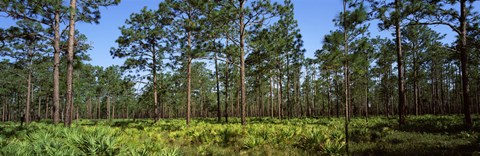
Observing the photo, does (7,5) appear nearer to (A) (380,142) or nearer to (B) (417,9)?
(A) (380,142)

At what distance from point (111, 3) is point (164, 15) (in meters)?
7.56

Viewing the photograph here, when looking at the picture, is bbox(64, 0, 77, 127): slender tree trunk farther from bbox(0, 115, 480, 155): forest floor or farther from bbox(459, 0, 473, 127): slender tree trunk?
bbox(459, 0, 473, 127): slender tree trunk

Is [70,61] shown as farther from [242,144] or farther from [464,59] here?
[464,59]

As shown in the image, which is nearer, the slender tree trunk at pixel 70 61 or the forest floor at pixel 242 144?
the forest floor at pixel 242 144

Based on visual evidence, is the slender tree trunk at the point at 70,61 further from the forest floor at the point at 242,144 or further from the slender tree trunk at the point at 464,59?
the slender tree trunk at the point at 464,59

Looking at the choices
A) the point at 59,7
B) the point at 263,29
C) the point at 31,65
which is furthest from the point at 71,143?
the point at 31,65

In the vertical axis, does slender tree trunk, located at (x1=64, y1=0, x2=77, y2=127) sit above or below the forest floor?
above

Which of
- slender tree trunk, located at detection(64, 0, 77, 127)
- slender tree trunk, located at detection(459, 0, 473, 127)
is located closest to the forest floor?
slender tree trunk, located at detection(459, 0, 473, 127)

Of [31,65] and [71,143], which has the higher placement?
[31,65]

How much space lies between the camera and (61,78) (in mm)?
33719

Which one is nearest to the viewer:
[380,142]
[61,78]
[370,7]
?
[380,142]

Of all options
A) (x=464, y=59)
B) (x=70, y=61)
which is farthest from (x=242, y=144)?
(x=464, y=59)

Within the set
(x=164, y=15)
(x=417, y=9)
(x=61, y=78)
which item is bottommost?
(x=61, y=78)

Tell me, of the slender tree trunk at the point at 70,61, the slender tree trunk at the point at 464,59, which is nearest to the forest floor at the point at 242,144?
the slender tree trunk at the point at 464,59
